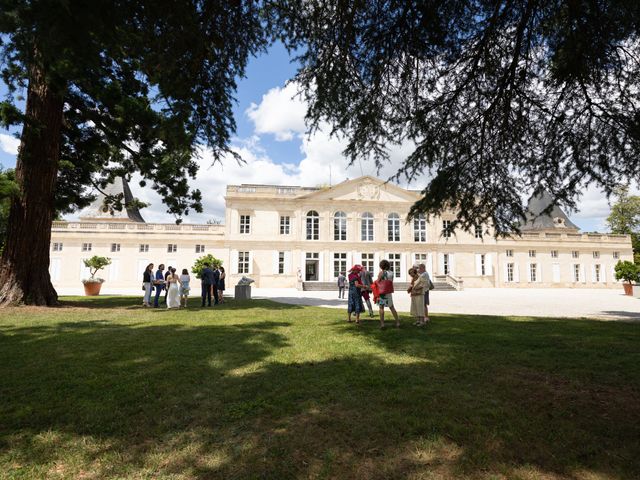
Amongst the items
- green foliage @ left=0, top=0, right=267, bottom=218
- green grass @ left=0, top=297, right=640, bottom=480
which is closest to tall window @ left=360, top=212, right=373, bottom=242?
green grass @ left=0, top=297, right=640, bottom=480

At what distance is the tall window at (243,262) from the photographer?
31.1 meters

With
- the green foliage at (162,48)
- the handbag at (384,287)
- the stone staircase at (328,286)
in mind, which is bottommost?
the stone staircase at (328,286)

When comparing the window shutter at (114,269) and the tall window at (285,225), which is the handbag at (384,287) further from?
the window shutter at (114,269)

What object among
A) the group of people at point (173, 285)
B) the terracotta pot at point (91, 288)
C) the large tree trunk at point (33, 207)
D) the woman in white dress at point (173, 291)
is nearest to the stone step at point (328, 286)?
the terracotta pot at point (91, 288)

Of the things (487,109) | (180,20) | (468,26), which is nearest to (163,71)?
(180,20)

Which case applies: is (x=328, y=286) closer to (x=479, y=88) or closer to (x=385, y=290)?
(x=385, y=290)

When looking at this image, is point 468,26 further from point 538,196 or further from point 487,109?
point 538,196

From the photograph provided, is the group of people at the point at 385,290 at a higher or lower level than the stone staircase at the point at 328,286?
higher

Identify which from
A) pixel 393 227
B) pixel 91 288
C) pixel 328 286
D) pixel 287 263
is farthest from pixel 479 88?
pixel 393 227

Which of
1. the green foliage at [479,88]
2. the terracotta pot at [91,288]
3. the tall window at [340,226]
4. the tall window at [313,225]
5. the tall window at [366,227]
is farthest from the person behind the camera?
the tall window at [366,227]

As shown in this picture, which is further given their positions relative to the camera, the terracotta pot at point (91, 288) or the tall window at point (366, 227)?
the tall window at point (366, 227)

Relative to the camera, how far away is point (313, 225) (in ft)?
108

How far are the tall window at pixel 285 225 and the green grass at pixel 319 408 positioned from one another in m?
26.4

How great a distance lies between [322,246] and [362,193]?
630 cm
